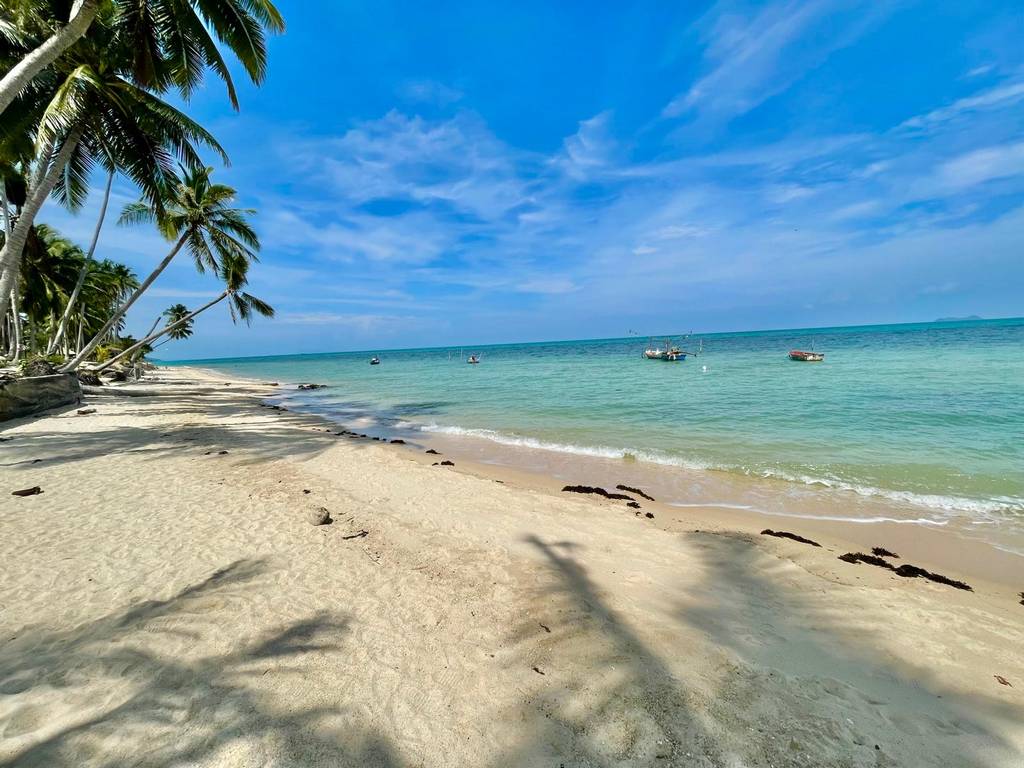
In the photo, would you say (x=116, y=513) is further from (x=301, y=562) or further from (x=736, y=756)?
(x=736, y=756)

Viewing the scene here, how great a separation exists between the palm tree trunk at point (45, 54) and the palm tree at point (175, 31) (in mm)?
3206

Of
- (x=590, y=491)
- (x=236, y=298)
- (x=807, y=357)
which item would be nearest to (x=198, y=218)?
(x=236, y=298)

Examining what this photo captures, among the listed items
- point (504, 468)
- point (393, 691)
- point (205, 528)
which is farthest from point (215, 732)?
point (504, 468)

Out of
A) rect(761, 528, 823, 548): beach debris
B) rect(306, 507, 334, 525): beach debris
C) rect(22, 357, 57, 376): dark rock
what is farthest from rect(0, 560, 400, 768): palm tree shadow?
rect(22, 357, 57, 376): dark rock

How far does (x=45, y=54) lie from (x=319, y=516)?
901cm

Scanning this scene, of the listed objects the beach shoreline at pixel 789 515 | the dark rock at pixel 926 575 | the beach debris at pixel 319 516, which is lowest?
the beach shoreline at pixel 789 515

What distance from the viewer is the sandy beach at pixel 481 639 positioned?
2373 mm

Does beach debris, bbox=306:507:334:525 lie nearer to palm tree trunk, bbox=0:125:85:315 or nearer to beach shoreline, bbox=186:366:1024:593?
beach shoreline, bbox=186:366:1024:593

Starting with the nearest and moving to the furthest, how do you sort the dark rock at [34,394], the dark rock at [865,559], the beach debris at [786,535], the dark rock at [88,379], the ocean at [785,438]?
the dark rock at [865,559] → the beach debris at [786,535] → the ocean at [785,438] → the dark rock at [34,394] → the dark rock at [88,379]

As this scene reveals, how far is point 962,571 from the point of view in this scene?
5.09 metres

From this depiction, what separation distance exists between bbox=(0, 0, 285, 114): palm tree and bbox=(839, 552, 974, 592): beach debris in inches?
592

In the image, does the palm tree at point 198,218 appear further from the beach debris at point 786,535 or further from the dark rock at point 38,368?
the beach debris at point 786,535

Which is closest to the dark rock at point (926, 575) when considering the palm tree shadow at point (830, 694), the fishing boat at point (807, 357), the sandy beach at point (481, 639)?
the sandy beach at point (481, 639)

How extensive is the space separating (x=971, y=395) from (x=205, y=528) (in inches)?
968
